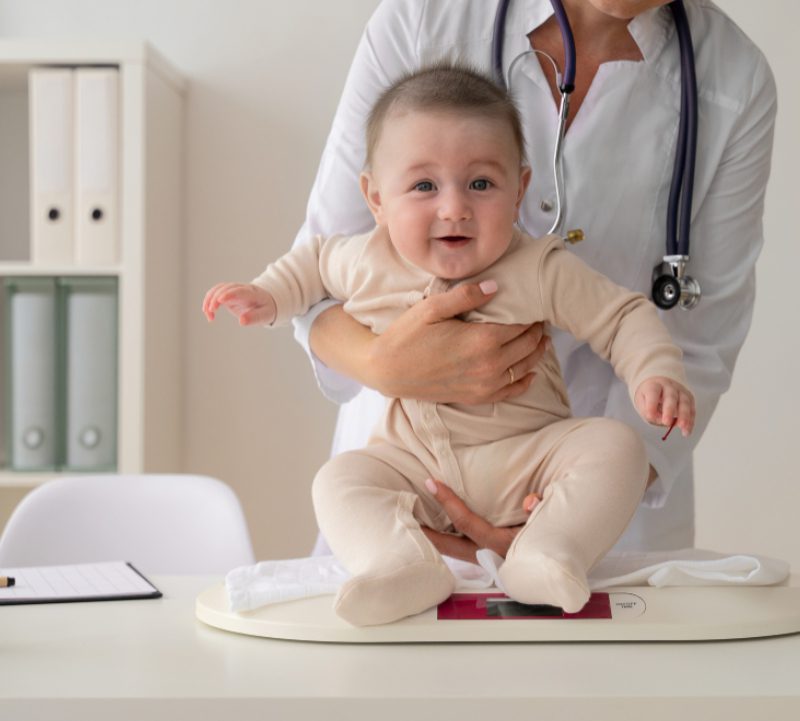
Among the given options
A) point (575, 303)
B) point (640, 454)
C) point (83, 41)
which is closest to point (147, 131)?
point (83, 41)

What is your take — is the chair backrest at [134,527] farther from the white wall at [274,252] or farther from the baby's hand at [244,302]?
the white wall at [274,252]

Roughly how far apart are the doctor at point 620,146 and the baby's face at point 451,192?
0.25 m

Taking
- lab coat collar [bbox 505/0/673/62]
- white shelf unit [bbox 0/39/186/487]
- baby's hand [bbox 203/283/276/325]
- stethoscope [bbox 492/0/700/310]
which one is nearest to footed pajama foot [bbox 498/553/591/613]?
baby's hand [bbox 203/283/276/325]

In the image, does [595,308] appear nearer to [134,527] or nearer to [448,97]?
[448,97]

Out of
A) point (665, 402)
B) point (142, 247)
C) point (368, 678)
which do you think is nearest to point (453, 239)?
point (665, 402)

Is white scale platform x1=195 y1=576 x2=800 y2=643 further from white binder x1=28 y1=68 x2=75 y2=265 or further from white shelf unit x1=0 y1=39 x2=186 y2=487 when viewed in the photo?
white binder x1=28 y1=68 x2=75 y2=265

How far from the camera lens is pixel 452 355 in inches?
43.3

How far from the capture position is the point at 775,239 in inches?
104

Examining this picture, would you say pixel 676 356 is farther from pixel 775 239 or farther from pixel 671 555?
pixel 775 239

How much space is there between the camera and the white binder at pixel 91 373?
7.98 feet

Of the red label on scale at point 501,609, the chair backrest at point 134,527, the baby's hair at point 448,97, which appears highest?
the baby's hair at point 448,97

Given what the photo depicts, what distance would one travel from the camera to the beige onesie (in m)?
0.90

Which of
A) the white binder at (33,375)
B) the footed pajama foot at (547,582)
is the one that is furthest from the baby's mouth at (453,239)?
the white binder at (33,375)

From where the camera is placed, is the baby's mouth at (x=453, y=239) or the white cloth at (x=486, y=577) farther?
the baby's mouth at (x=453, y=239)
